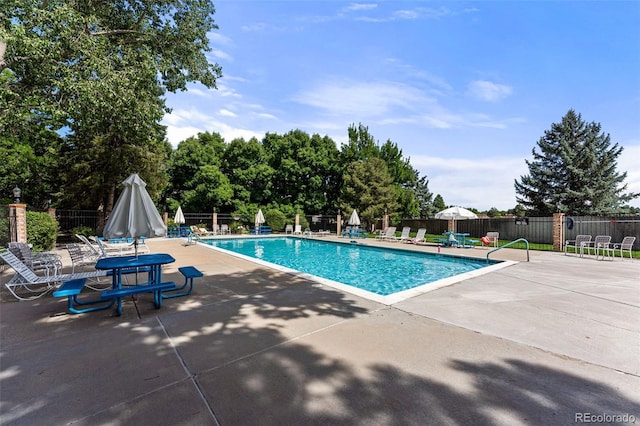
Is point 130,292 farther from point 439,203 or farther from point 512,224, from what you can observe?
point 439,203

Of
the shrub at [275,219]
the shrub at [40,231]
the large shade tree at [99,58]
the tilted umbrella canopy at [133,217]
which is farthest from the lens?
the shrub at [275,219]

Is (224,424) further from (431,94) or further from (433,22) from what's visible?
(431,94)

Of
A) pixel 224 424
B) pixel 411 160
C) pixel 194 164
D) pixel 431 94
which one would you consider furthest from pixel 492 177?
pixel 224 424

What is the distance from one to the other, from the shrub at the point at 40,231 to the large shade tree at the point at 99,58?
340 cm

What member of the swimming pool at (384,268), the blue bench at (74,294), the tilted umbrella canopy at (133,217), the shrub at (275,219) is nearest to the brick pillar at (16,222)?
the swimming pool at (384,268)

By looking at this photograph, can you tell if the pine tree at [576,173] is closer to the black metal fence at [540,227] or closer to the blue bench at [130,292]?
the black metal fence at [540,227]

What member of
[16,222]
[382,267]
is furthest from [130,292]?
[16,222]

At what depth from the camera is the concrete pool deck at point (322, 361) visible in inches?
86.0

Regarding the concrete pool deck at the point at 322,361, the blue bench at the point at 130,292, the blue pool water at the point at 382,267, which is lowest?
the blue pool water at the point at 382,267

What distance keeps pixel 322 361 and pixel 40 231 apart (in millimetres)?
14896

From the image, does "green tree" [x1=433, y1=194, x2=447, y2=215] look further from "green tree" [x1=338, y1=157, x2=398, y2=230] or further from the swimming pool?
the swimming pool

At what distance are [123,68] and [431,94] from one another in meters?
12.3

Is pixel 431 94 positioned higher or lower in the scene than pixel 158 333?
higher

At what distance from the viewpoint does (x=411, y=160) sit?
29.0 metres
